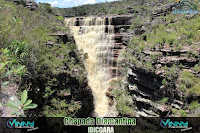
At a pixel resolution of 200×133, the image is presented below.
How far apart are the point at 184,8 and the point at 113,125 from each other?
1453 cm

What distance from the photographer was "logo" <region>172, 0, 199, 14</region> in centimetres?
1248

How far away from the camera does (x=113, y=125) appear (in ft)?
33.0

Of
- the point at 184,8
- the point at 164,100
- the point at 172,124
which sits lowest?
the point at 172,124

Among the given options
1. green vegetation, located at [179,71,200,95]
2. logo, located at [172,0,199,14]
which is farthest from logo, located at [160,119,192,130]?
logo, located at [172,0,199,14]

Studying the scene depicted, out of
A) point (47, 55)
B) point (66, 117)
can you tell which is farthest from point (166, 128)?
point (47, 55)

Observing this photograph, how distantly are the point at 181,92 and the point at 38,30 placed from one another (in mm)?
13670

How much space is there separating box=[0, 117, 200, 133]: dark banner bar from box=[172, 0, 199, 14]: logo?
1090 centimetres

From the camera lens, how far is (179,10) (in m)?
13.5

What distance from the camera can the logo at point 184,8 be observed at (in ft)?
40.9

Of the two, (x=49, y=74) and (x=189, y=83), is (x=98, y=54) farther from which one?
(x=189, y=83)

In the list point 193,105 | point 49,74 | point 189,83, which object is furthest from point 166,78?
point 49,74

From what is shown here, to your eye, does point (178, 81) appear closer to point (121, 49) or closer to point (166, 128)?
point (166, 128)

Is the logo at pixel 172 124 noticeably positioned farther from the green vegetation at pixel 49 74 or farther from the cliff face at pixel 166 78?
the green vegetation at pixel 49 74

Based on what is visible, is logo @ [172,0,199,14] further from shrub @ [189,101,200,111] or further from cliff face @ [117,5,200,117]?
shrub @ [189,101,200,111]
